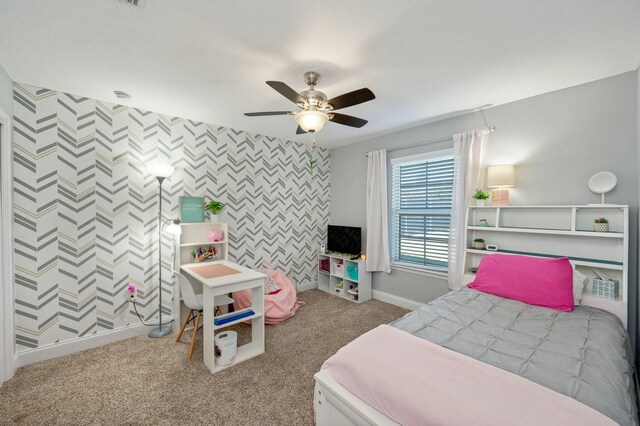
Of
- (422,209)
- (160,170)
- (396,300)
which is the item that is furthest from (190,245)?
(422,209)

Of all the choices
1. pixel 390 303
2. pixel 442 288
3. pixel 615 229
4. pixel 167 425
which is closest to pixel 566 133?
pixel 615 229

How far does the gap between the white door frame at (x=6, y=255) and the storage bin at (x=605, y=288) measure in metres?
4.89

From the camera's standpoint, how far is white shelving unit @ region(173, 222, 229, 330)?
3.15m

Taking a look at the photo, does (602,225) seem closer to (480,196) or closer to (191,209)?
(480,196)

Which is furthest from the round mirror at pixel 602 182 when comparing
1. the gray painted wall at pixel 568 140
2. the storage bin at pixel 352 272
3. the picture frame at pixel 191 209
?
the picture frame at pixel 191 209

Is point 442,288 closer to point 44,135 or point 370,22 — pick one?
point 370,22

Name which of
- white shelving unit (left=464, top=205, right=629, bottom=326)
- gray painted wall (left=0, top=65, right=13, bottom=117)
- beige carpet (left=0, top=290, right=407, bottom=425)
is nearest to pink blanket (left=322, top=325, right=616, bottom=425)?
beige carpet (left=0, top=290, right=407, bottom=425)

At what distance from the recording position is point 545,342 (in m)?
1.62

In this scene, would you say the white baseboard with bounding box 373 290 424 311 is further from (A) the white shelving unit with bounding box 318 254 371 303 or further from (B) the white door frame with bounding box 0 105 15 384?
(B) the white door frame with bounding box 0 105 15 384

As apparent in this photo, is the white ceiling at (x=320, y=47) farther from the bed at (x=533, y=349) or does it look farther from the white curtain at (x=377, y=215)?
the bed at (x=533, y=349)

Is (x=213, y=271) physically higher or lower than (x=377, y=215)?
lower

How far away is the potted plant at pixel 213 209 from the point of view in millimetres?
3402

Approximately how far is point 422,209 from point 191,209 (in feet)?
10.2

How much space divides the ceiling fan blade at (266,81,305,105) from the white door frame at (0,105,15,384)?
2.21m
